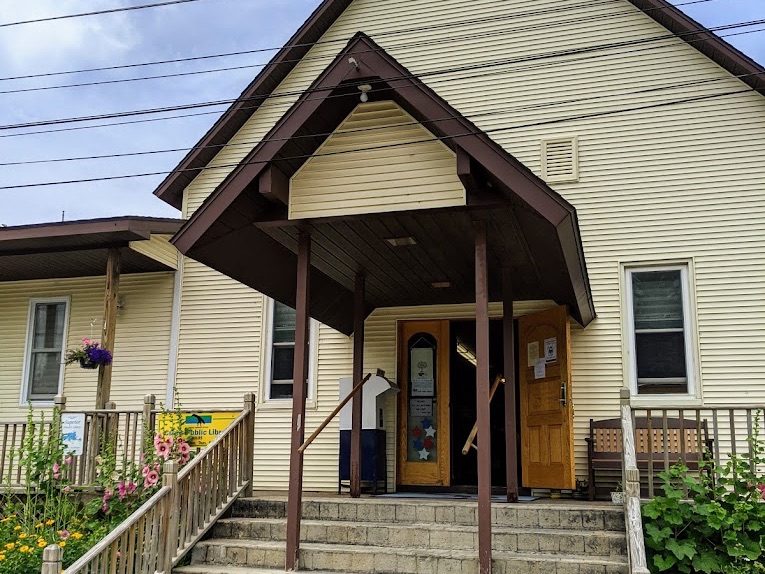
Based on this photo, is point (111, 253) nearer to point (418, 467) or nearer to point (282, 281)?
point (282, 281)

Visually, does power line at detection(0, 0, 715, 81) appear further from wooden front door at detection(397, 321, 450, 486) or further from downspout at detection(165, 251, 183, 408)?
wooden front door at detection(397, 321, 450, 486)

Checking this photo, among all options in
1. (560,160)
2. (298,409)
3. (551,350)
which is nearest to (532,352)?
(551,350)

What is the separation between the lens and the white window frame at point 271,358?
1152 centimetres

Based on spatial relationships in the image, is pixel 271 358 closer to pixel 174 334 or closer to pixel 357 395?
pixel 174 334

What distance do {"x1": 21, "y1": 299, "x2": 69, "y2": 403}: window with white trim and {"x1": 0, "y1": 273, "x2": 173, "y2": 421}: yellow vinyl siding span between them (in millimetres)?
114

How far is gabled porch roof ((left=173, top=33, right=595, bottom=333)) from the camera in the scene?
6824 mm

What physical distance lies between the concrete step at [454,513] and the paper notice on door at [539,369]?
247 cm

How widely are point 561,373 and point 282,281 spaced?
3.40m

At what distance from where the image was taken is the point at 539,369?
9797 mm

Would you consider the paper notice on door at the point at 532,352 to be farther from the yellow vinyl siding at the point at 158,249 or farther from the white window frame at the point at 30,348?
the white window frame at the point at 30,348

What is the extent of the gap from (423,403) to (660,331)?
127 inches

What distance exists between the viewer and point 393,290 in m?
Answer: 10.2

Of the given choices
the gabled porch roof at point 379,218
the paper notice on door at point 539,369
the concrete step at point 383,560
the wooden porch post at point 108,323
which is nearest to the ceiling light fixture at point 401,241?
the gabled porch roof at point 379,218

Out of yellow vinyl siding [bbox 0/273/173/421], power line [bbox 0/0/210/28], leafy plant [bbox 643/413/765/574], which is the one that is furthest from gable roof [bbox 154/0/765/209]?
leafy plant [bbox 643/413/765/574]
